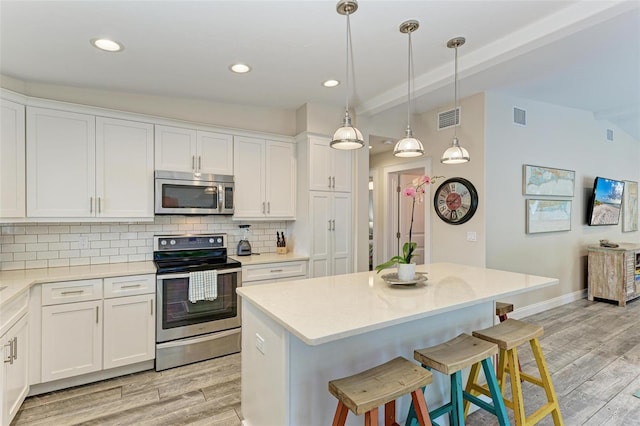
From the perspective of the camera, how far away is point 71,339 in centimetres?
267

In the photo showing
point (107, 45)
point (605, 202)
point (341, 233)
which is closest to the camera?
point (107, 45)

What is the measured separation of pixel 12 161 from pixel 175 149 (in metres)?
1.23

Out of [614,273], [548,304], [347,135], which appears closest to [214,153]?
[347,135]

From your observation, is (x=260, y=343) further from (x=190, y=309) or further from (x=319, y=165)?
(x=319, y=165)

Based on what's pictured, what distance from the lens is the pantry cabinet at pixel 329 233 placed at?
381cm

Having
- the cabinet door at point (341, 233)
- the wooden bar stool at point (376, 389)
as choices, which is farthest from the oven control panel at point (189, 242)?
the wooden bar stool at point (376, 389)

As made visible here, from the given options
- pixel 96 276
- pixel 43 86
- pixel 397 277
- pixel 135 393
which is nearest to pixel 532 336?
pixel 397 277

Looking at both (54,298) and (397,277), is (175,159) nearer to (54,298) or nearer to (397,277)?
(54,298)

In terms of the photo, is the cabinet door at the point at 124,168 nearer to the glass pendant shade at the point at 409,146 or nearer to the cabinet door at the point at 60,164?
the cabinet door at the point at 60,164

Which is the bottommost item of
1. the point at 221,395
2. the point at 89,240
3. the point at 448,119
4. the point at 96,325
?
the point at 221,395

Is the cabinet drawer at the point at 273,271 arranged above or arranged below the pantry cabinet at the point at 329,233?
below

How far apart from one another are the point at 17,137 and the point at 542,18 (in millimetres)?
4021

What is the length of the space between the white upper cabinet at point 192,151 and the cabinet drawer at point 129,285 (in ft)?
3.52

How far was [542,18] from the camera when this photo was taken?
7.43 feet
